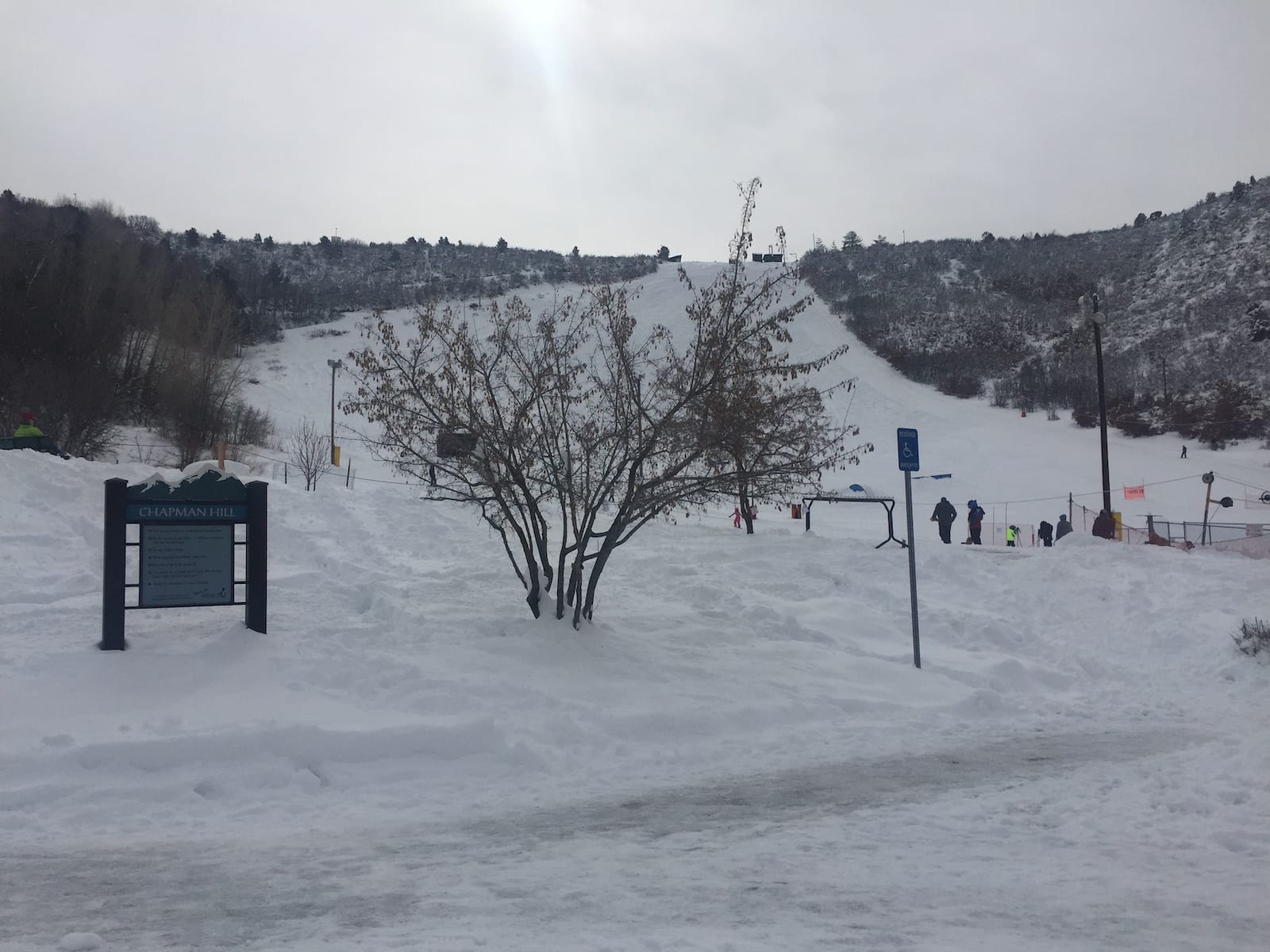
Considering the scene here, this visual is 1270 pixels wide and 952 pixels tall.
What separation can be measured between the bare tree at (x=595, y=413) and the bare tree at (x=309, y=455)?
1349cm

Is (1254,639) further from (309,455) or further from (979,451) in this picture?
(979,451)

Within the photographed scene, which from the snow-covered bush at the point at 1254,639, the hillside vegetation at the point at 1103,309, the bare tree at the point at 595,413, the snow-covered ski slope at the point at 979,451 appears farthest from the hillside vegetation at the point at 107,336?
the hillside vegetation at the point at 1103,309

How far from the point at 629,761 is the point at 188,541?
204 inches

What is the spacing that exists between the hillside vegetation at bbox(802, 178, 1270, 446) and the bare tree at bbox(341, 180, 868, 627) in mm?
34128

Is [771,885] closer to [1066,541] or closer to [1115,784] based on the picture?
[1115,784]

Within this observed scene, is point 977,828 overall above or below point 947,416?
below

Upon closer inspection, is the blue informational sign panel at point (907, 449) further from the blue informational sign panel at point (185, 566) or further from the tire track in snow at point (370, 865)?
the blue informational sign panel at point (185, 566)

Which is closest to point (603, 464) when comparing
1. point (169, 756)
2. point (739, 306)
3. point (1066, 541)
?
point (739, 306)

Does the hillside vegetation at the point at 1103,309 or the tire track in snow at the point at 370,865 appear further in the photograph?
the hillside vegetation at the point at 1103,309

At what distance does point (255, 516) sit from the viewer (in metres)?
9.69

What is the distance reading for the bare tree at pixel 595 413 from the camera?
33.6ft

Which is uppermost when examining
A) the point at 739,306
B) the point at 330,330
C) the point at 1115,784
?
the point at 330,330

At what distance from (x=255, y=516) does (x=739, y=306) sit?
598 centimetres

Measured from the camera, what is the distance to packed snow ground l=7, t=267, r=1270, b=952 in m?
4.53
